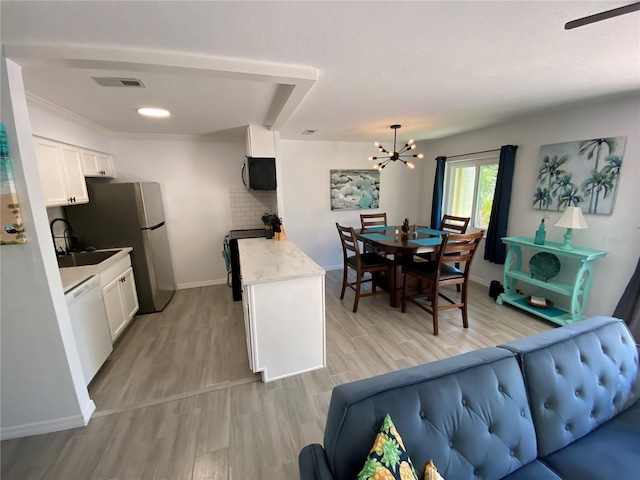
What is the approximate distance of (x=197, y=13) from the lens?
107 cm

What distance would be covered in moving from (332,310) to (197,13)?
111 inches

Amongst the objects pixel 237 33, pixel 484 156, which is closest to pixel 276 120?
pixel 237 33

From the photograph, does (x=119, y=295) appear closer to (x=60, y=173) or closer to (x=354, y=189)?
(x=60, y=173)

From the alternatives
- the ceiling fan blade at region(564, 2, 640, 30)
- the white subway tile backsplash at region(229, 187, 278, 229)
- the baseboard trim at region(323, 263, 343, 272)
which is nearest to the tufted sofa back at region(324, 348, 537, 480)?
the ceiling fan blade at region(564, 2, 640, 30)

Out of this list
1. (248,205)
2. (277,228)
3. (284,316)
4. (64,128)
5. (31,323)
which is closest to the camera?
(31,323)

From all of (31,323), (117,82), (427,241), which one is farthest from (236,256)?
(427,241)

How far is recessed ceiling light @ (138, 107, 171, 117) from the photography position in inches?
92.2

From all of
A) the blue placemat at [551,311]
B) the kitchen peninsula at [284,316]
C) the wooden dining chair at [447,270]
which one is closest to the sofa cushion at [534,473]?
the kitchen peninsula at [284,316]

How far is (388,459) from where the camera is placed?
→ 76cm

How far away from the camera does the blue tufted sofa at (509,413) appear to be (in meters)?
0.88

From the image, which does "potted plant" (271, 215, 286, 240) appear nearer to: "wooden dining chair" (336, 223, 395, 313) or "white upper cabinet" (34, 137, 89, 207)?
"wooden dining chair" (336, 223, 395, 313)

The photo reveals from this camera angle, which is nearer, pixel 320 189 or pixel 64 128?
pixel 64 128

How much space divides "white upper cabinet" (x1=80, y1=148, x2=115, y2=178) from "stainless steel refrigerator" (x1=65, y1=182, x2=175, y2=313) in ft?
0.58

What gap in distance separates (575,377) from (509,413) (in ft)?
1.33
